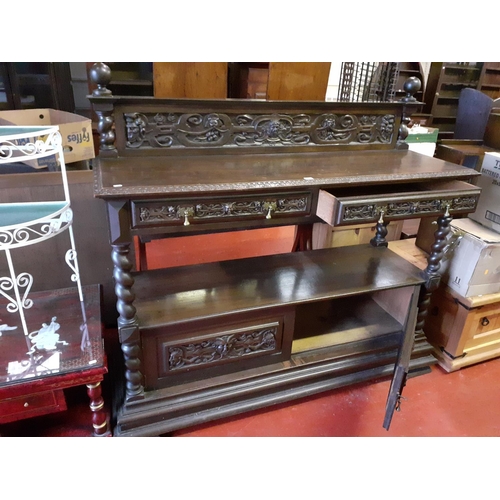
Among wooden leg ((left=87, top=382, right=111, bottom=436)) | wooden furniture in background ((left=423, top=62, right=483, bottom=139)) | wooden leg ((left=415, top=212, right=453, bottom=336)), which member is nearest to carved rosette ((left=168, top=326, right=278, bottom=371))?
wooden leg ((left=87, top=382, right=111, bottom=436))

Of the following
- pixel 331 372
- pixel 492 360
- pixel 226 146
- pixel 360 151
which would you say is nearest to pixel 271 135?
pixel 226 146

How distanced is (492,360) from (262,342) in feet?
4.13

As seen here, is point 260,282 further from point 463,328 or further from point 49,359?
point 463,328

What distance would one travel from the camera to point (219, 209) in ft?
4.17

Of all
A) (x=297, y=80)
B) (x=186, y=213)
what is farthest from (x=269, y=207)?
(x=297, y=80)

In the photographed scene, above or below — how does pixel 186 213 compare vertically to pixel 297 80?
below

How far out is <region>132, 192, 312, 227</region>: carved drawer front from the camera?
1203 millimetres

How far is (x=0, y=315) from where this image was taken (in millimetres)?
1485

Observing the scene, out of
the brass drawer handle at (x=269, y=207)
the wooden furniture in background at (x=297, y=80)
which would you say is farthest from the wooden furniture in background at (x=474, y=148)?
Answer: the brass drawer handle at (x=269, y=207)

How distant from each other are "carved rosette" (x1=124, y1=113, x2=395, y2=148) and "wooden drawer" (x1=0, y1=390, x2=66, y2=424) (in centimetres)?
90

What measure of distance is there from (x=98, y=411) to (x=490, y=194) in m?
1.92

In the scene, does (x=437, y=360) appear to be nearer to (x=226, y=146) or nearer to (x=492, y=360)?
(x=492, y=360)

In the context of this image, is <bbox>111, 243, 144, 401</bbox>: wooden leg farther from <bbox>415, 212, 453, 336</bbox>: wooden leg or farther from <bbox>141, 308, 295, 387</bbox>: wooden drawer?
<bbox>415, 212, 453, 336</bbox>: wooden leg

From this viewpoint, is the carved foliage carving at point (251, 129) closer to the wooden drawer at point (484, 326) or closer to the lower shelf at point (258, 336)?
the lower shelf at point (258, 336)
